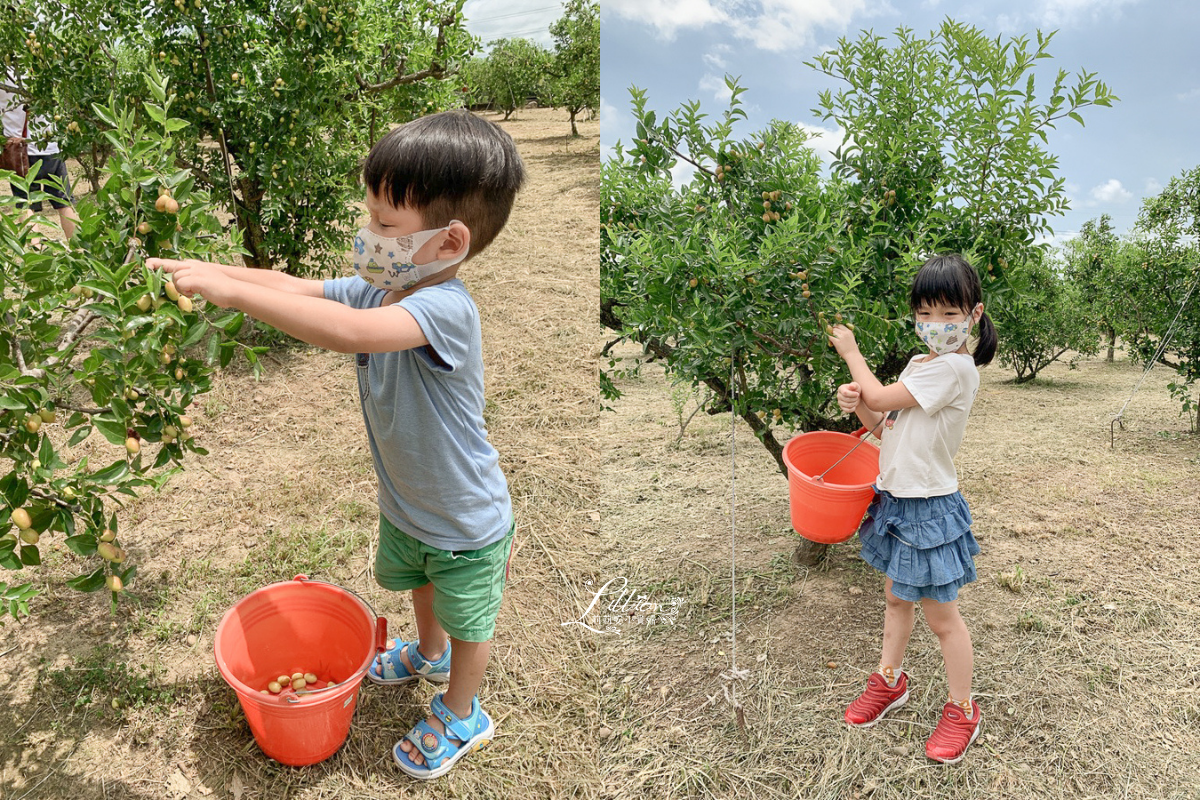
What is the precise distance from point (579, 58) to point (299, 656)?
47.0 ft

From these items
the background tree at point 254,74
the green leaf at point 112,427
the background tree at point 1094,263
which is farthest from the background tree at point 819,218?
the background tree at point 1094,263

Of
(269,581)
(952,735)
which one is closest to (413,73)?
(269,581)

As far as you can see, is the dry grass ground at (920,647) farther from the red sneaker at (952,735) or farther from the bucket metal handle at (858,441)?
the bucket metal handle at (858,441)

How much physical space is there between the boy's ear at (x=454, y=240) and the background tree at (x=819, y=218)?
2.40 feet

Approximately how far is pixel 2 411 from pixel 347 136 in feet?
11.4

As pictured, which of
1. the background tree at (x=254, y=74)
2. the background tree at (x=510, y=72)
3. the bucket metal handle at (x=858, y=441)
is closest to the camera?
the bucket metal handle at (x=858, y=441)

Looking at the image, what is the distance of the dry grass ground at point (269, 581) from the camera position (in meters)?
1.99

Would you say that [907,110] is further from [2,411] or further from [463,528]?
[2,411]

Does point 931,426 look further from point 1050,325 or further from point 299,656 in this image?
point 1050,325

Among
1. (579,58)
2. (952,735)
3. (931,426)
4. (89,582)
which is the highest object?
(579,58)

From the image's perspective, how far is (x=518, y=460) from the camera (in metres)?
3.46

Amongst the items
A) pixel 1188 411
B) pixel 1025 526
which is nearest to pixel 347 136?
pixel 1025 526

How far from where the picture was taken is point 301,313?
50.7 inches

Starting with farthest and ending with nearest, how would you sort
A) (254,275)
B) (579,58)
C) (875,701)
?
(579,58)
(875,701)
(254,275)
